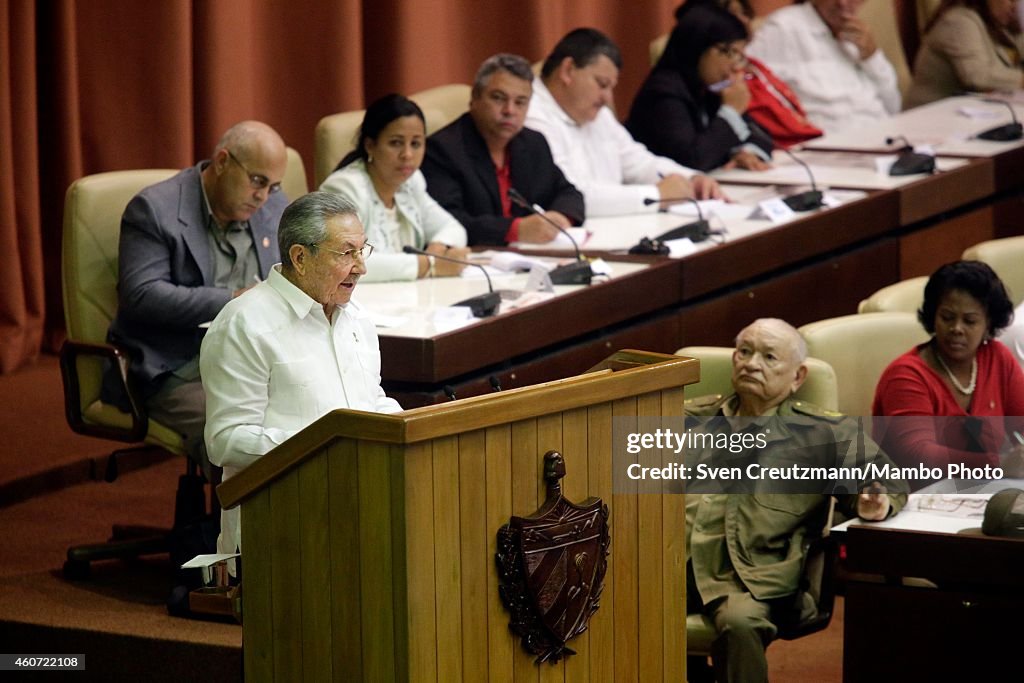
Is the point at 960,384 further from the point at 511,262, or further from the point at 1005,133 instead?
the point at 1005,133

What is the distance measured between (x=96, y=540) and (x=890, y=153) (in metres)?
3.53

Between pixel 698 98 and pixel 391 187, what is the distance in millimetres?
2007

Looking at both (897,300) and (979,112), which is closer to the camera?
(897,300)

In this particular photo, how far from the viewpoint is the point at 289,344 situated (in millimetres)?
3148

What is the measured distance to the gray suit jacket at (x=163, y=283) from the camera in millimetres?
3939

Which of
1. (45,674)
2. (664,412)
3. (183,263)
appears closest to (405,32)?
(183,263)

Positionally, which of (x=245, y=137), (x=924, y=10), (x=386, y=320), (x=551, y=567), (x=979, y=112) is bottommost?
(x=551, y=567)

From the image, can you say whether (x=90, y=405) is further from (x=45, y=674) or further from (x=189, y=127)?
(x=189, y=127)

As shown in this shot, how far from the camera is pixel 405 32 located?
676 cm

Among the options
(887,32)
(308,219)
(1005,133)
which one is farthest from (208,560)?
(887,32)

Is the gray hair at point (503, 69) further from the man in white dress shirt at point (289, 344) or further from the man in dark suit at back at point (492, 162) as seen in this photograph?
the man in white dress shirt at point (289, 344)

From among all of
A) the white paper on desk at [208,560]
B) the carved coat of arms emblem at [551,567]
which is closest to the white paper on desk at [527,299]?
the white paper on desk at [208,560]

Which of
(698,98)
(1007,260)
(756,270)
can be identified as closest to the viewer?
(1007,260)

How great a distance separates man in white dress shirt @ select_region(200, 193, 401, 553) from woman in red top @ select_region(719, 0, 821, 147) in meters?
4.09
